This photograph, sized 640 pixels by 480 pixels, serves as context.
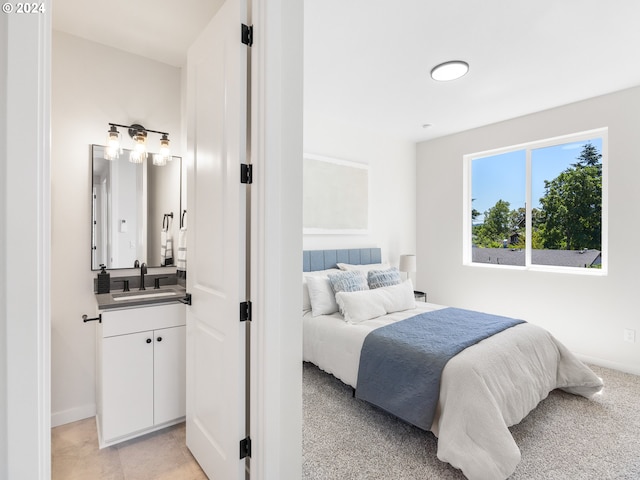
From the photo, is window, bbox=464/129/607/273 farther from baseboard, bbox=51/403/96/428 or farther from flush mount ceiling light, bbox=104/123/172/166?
baseboard, bbox=51/403/96/428

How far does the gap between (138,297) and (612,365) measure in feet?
14.2

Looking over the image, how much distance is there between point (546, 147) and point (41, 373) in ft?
Result: 15.5

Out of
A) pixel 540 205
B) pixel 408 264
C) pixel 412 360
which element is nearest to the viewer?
pixel 412 360

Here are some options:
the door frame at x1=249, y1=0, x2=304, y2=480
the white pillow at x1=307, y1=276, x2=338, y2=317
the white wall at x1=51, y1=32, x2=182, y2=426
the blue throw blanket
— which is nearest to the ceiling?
the white wall at x1=51, y1=32, x2=182, y2=426

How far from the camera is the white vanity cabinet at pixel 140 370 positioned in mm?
1947

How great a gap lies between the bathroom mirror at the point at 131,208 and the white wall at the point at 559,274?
3558 millimetres

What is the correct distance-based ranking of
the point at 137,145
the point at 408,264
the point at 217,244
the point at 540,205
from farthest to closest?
the point at 408,264 < the point at 540,205 < the point at 137,145 < the point at 217,244

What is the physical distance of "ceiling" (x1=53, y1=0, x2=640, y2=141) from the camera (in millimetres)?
2076

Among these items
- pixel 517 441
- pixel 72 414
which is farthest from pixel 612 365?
pixel 72 414

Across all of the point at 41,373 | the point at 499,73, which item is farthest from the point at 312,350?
the point at 499,73

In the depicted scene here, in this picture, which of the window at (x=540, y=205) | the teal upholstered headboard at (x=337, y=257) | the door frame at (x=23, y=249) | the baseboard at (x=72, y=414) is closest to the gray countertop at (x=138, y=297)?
the baseboard at (x=72, y=414)

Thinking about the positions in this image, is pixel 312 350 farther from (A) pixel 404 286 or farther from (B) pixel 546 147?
(B) pixel 546 147

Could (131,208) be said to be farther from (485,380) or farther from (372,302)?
(485,380)

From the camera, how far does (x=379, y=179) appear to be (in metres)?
4.62
